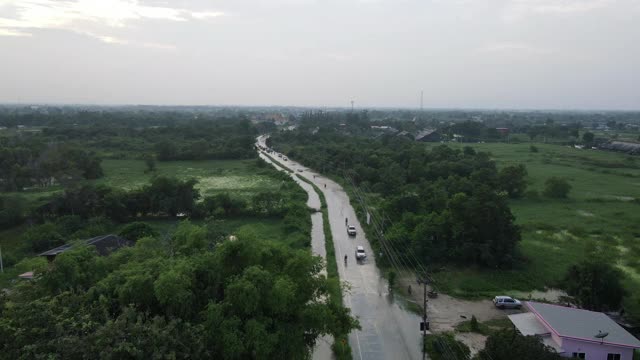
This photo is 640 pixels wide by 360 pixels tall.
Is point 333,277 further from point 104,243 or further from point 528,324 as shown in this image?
point 104,243

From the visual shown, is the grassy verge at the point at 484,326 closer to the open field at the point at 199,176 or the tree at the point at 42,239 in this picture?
the tree at the point at 42,239

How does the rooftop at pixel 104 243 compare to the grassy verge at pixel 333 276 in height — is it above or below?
above

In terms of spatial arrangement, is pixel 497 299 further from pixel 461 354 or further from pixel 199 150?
pixel 199 150

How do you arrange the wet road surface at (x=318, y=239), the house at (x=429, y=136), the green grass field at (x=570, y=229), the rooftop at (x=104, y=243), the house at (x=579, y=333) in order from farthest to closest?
the house at (x=429, y=136)
the rooftop at (x=104, y=243)
the green grass field at (x=570, y=229)
the wet road surface at (x=318, y=239)
the house at (x=579, y=333)

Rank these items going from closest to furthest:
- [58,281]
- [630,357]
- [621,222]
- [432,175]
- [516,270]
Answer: [58,281], [630,357], [516,270], [621,222], [432,175]

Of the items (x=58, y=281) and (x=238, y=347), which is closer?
(x=238, y=347)

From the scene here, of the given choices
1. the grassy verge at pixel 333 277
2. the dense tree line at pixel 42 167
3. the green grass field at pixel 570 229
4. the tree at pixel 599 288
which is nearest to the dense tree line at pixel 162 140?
the dense tree line at pixel 42 167

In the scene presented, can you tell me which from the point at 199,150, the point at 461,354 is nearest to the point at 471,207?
the point at 461,354

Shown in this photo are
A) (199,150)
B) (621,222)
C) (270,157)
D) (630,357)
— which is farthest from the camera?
(270,157)
